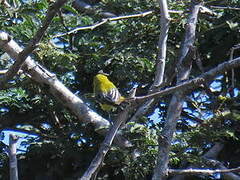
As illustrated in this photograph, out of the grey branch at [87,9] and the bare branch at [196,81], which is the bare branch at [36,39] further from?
the grey branch at [87,9]

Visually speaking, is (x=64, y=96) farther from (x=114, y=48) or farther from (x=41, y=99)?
(x=114, y=48)

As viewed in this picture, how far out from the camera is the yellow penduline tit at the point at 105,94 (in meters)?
4.94

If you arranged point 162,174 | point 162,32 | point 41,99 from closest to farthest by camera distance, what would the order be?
point 162,174 → point 162,32 → point 41,99

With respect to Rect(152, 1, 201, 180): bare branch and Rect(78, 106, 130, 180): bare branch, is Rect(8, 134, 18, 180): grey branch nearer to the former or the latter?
Rect(78, 106, 130, 180): bare branch

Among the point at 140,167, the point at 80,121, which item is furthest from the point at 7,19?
the point at 140,167

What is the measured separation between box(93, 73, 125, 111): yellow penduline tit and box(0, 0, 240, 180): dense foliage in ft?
0.61

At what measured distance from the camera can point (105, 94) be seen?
5105 mm

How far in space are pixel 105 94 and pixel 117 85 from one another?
0.99 meters

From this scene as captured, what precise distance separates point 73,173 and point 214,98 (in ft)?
5.05

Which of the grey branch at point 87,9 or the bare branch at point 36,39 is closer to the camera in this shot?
the bare branch at point 36,39

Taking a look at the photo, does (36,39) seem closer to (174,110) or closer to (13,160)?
(13,160)

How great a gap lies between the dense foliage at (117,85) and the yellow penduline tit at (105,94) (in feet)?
0.61

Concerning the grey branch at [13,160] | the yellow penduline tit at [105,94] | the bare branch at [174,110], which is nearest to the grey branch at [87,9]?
the yellow penduline tit at [105,94]

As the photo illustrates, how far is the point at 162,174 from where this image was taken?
3.78 meters
